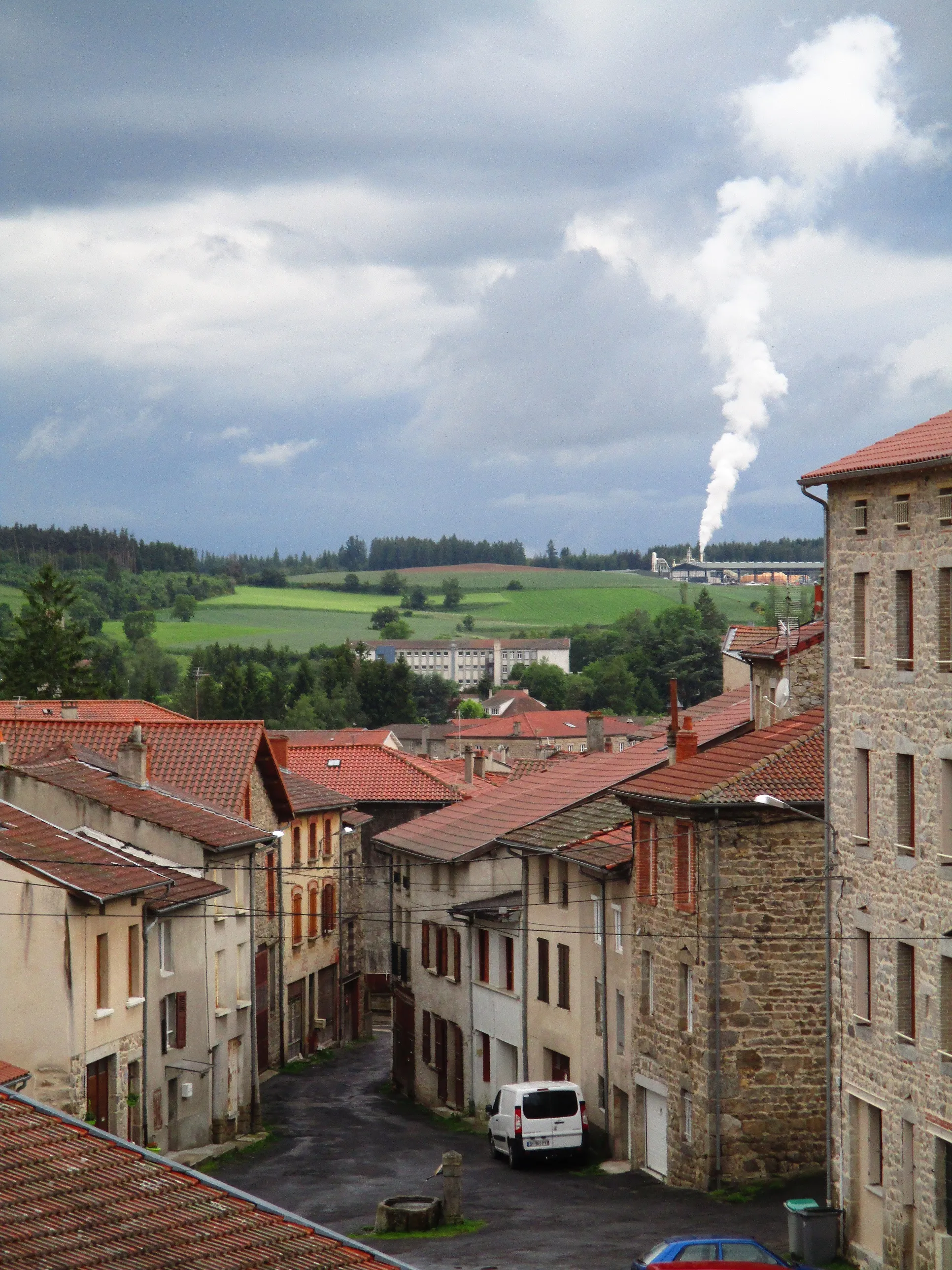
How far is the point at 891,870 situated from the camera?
2969 centimetres

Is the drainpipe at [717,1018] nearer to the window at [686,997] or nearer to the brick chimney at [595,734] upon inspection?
the window at [686,997]

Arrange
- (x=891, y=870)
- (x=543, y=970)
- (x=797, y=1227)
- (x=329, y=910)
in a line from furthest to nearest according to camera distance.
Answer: (x=329, y=910)
(x=543, y=970)
(x=797, y=1227)
(x=891, y=870)

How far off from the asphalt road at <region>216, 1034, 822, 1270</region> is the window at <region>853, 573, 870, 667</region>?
10.1 metres

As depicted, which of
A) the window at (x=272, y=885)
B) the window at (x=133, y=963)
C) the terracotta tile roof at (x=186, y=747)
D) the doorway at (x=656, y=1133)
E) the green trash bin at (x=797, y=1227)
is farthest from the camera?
the window at (x=272, y=885)

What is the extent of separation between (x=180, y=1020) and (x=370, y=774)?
3561 centimetres

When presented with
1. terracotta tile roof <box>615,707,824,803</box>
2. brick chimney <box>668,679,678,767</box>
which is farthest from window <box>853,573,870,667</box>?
brick chimney <box>668,679,678,767</box>

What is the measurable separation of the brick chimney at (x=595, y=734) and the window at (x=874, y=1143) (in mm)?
29815

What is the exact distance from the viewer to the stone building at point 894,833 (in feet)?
91.7

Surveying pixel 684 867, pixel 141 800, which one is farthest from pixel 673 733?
pixel 141 800

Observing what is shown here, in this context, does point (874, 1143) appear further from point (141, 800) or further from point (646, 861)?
point (141, 800)

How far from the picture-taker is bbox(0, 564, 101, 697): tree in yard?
11750 cm

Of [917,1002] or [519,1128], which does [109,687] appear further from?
[917,1002]

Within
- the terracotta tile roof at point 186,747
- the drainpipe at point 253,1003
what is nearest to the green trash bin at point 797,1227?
the drainpipe at point 253,1003

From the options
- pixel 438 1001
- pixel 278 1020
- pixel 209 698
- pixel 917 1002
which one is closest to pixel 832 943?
pixel 917 1002
